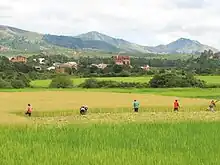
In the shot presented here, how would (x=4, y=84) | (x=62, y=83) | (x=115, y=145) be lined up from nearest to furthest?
(x=115, y=145)
(x=4, y=84)
(x=62, y=83)

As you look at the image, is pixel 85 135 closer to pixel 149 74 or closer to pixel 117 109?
pixel 117 109


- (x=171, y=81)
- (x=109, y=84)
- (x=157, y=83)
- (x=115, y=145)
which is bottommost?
(x=115, y=145)

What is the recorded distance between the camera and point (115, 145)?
1061 cm

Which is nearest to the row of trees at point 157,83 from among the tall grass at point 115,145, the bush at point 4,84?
the bush at point 4,84

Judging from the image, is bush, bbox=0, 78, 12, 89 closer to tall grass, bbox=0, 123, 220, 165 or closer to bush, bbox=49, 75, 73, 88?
bush, bbox=49, 75, 73, 88

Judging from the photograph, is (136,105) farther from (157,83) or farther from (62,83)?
(62,83)

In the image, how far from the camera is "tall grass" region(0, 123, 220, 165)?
8578mm

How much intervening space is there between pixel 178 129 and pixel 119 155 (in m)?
4.49

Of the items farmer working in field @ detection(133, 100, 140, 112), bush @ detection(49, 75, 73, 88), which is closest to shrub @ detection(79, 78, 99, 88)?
bush @ detection(49, 75, 73, 88)

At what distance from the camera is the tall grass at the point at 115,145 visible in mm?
8578

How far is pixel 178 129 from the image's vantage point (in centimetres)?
1320

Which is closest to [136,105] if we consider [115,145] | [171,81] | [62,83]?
[115,145]

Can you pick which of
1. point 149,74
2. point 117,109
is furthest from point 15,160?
point 149,74

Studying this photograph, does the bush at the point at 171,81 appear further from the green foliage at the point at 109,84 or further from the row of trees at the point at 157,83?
the green foliage at the point at 109,84
